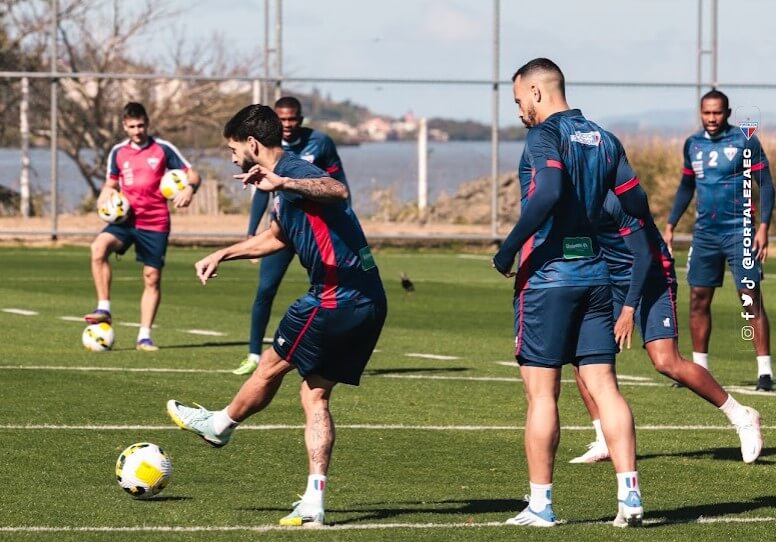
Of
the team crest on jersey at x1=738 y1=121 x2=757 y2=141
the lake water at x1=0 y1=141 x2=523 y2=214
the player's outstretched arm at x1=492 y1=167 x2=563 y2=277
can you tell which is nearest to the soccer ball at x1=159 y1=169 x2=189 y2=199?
the team crest on jersey at x1=738 y1=121 x2=757 y2=141

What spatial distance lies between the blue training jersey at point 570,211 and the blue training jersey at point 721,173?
18.2ft

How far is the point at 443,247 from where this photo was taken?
31.7 meters

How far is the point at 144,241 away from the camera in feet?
51.7

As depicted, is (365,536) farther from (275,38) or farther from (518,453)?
(275,38)

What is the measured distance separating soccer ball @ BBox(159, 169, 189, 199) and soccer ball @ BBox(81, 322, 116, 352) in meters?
1.39

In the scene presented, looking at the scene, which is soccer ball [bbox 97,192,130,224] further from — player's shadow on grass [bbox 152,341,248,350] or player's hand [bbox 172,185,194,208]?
player's shadow on grass [bbox 152,341,248,350]

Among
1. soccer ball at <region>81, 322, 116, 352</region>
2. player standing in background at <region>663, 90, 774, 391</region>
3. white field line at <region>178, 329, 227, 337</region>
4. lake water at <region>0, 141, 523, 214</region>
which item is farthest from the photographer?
lake water at <region>0, 141, 523, 214</region>

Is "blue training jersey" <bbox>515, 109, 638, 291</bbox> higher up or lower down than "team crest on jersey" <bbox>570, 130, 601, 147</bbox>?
lower down

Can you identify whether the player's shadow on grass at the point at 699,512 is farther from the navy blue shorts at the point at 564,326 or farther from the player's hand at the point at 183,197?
the player's hand at the point at 183,197

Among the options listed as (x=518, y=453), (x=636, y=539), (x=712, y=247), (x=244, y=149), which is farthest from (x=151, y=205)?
(x=636, y=539)

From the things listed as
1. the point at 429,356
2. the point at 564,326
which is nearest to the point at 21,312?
the point at 429,356

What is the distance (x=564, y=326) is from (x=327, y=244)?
45.2 inches

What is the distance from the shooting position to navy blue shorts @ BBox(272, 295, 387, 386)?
7809 mm

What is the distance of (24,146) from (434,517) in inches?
972
